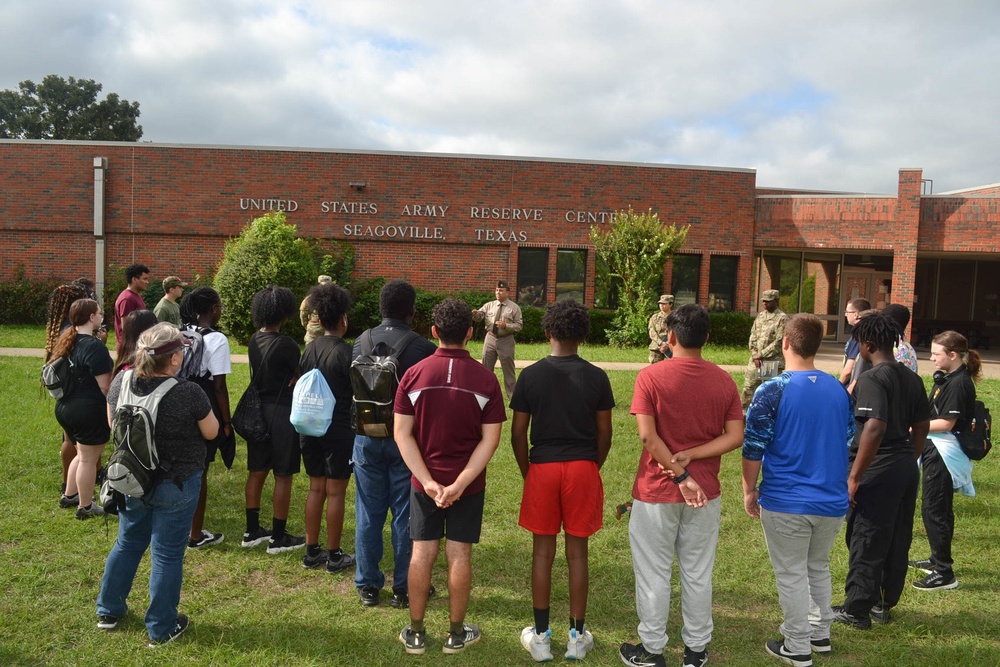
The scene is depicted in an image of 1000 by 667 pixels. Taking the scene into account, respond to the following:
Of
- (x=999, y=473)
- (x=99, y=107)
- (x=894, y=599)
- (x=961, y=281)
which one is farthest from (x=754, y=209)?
(x=99, y=107)

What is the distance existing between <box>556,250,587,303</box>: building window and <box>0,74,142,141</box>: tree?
4628cm

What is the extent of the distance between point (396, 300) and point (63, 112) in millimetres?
62021

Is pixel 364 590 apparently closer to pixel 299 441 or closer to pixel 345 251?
pixel 299 441

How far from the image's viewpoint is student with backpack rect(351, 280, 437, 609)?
4.18 meters

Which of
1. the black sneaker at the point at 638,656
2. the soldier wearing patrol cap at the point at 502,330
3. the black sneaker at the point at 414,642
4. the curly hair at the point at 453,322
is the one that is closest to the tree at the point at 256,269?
the soldier wearing patrol cap at the point at 502,330

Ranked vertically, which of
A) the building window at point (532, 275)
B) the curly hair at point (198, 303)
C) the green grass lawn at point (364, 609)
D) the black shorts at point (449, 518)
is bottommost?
the green grass lawn at point (364, 609)

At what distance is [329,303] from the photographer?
177 inches

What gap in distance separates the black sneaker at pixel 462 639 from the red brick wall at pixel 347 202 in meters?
16.8

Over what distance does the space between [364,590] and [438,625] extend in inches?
20.7

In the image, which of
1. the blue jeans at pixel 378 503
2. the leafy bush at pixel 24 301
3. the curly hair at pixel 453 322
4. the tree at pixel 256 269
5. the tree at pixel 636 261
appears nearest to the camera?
the curly hair at pixel 453 322

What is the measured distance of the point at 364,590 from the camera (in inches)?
170

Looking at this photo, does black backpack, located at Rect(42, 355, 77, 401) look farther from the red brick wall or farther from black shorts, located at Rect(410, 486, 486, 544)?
the red brick wall

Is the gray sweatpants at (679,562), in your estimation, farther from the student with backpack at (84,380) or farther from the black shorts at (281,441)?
the student with backpack at (84,380)

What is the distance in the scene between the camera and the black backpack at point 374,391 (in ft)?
13.3
